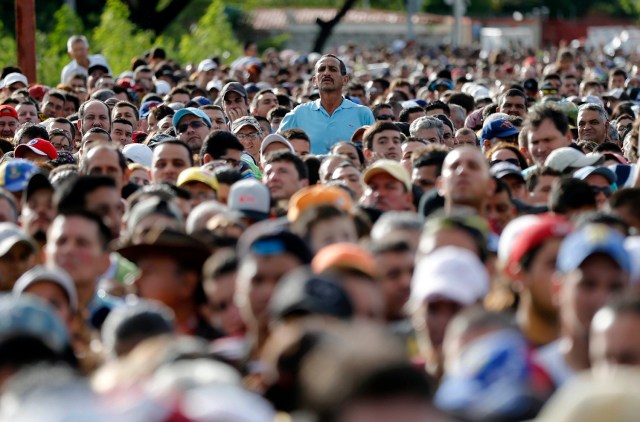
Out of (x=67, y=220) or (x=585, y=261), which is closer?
(x=585, y=261)

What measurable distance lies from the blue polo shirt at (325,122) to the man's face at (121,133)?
5.01ft

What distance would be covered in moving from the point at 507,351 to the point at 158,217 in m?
3.14

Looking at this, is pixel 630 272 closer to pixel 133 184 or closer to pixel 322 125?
pixel 133 184

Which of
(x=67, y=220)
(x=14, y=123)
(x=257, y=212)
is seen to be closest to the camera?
(x=67, y=220)

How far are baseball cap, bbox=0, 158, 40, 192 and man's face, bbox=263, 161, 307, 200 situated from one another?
148 centimetres

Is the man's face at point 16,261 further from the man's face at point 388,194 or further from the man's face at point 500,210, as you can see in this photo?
the man's face at point 500,210

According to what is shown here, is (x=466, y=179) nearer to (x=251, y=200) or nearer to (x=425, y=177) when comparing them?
(x=251, y=200)

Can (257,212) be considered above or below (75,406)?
below

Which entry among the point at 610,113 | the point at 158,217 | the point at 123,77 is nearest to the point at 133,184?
the point at 158,217

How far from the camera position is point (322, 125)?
14680 millimetres

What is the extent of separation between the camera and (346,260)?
674cm

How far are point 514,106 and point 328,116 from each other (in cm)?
254

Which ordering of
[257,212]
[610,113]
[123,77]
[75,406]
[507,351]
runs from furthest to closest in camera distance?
[123,77], [610,113], [257,212], [507,351], [75,406]

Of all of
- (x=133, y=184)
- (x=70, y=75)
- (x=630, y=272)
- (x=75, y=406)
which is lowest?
(x=70, y=75)
